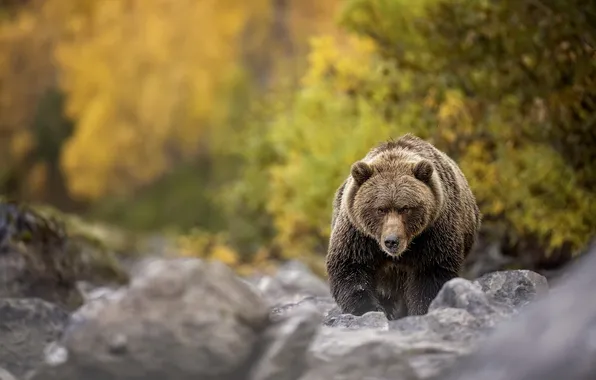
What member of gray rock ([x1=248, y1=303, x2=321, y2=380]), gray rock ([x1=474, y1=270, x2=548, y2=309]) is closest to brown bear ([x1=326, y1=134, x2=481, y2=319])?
gray rock ([x1=474, y1=270, x2=548, y2=309])

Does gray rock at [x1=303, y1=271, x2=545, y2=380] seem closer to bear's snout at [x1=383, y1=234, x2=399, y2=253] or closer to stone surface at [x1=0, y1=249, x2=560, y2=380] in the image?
stone surface at [x1=0, y1=249, x2=560, y2=380]

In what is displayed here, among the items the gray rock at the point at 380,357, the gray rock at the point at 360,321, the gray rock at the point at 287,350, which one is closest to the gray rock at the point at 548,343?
the gray rock at the point at 380,357

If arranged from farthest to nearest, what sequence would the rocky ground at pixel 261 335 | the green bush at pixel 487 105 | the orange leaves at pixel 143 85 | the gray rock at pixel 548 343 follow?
the orange leaves at pixel 143 85
the green bush at pixel 487 105
the rocky ground at pixel 261 335
the gray rock at pixel 548 343

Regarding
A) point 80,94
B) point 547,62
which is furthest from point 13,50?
point 547,62

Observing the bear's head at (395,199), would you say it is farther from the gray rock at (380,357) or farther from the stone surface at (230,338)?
the gray rock at (380,357)

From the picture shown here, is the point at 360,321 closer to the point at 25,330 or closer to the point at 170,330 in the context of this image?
the point at 170,330

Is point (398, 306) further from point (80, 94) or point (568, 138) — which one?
point (80, 94)

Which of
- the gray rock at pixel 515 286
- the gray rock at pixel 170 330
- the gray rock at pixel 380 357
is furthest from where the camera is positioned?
the gray rock at pixel 515 286

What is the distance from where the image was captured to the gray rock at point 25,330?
6039 millimetres

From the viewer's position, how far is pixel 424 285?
6539 millimetres

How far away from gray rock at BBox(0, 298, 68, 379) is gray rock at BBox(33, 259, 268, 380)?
0.89 m

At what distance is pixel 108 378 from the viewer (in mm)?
5023

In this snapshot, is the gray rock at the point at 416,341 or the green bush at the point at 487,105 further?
the green bush at the point at 487,105

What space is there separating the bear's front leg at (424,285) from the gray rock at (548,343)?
172 centimetres
